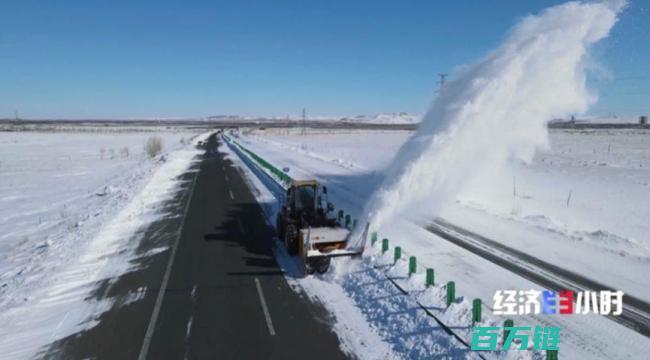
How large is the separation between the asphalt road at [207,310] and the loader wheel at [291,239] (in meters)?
0.78

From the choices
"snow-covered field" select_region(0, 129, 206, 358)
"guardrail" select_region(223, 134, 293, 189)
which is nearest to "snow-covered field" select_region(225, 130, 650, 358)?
"guardrail" select_region(223, 134, 293, 189)

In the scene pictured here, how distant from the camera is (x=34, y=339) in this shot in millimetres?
10258

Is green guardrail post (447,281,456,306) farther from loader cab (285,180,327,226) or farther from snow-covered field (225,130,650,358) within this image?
loader cab (285,180,327,226)

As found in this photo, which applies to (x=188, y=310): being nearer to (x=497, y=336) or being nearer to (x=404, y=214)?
(x=497, y=336)

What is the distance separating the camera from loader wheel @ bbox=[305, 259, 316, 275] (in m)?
13.6

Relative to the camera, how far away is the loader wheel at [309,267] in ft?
44.8

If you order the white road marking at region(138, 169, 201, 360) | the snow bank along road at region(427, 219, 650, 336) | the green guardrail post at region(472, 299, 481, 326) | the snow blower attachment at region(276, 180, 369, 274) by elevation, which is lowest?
the white road marking at region(138, 169, 201, 360)

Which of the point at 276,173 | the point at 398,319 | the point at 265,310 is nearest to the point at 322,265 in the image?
the point at 265,310

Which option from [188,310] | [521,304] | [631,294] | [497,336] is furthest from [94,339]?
[631,294]

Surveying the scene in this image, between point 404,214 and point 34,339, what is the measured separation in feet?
47.6

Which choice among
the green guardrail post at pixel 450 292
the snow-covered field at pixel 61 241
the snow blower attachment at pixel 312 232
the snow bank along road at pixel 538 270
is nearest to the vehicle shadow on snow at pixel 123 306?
the snow-covered field at pixel 61 241

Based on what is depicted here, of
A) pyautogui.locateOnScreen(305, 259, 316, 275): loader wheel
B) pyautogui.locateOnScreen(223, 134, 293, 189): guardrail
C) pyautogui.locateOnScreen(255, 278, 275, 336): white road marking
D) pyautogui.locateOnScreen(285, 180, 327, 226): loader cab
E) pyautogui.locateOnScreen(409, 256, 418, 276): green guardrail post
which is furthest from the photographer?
pyautogui.locateOnScreen(223, 134, 293, 189): guardrail

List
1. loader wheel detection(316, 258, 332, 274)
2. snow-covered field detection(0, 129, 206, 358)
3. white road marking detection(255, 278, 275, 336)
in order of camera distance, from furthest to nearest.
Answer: loader wheel detection(316, 258, 332, 274) → snow-covered field detection(0, 129, 206, 358) → white road marking detection(255, 278, 275, 336)

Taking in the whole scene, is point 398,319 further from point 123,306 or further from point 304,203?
point 123,306
